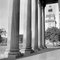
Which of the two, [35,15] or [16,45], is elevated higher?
[35,15]

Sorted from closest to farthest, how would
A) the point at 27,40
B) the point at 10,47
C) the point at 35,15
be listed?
1. the point at 10,47
2. the point at 27,40
3. the point at 35,15

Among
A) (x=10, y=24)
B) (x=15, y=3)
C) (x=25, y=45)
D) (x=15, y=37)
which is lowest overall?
(x=25, y=45)

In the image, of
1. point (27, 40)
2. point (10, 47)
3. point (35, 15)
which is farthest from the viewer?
point (35, 15)

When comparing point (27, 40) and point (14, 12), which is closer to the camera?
point (14, 12)

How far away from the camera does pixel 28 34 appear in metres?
130

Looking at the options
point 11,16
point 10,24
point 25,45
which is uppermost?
point 11,16

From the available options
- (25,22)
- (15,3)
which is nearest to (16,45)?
(15,3)

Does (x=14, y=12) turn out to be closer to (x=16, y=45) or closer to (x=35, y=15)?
A: (x=16, y=45)

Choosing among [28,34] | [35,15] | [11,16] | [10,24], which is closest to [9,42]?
[10,24]

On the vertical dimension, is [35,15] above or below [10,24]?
above

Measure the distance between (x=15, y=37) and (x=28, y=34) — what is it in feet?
128

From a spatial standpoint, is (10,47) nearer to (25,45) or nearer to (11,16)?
(11,16)

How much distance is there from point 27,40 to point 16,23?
38.5m

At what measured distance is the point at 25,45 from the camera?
128250 mm
